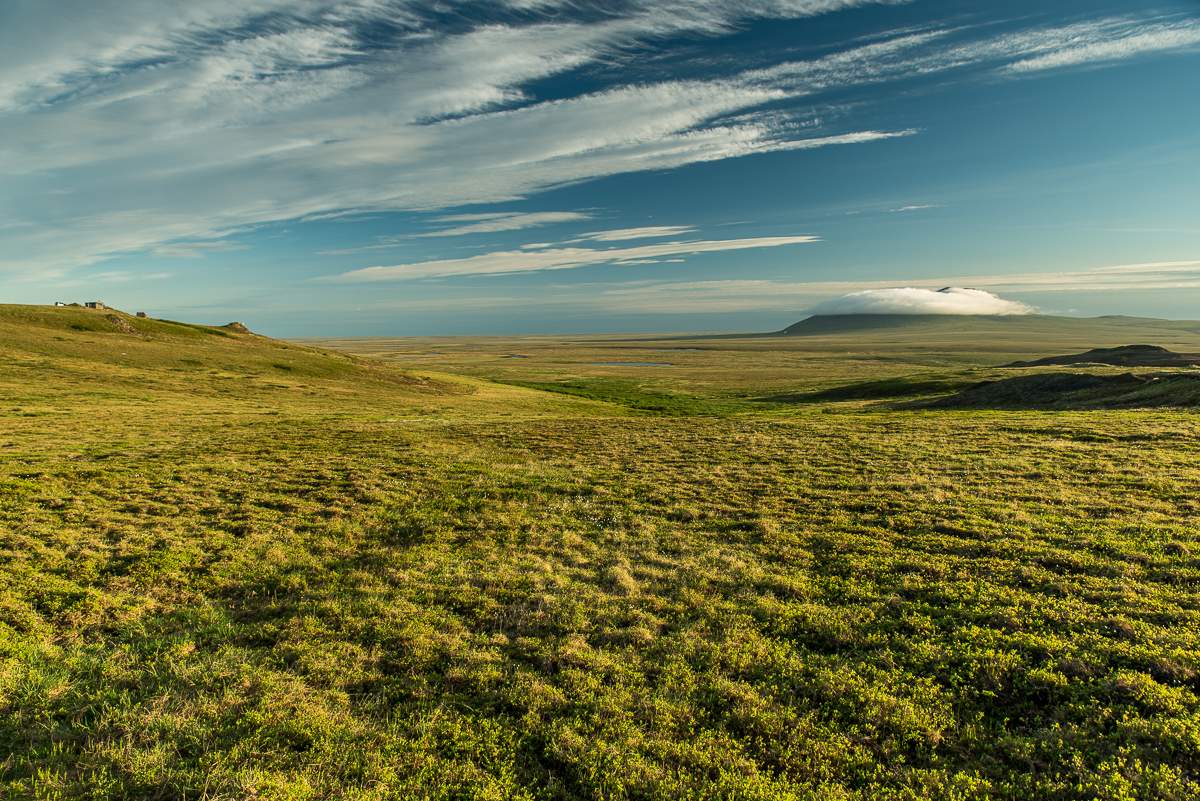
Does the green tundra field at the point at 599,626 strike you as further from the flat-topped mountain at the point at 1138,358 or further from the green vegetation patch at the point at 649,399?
the flat-topped mountain at the point at 1138,358

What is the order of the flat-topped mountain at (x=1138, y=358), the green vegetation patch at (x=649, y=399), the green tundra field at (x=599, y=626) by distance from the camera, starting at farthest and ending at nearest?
the flat-topped mountain at (x=1138, y=358), the green vegetation patch at (x=649, y=399), the green tundra field at (x=599, y=626)

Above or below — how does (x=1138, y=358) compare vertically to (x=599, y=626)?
above

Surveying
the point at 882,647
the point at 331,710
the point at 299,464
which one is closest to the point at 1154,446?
the point at 882,647

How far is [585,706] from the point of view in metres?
8.77

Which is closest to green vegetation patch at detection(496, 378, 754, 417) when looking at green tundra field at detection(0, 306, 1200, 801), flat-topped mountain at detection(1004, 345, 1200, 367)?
green tundra field at detection(0, 306, 1200, 801)

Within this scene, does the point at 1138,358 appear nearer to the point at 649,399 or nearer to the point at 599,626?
the point at 649,399

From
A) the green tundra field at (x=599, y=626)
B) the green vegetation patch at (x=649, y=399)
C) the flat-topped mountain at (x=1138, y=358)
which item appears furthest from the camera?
the flat-topped mountain at (x=1138, y=358)

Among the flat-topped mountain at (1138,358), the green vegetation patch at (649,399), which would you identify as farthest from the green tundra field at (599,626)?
the flat-topped mountain at (1138,358)

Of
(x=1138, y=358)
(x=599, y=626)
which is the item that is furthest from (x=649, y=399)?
(x=1138, y=358)

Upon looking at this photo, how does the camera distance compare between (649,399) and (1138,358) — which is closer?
(649,399)

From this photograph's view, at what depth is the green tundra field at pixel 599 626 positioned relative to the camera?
744 cm

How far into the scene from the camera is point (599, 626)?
1127cm

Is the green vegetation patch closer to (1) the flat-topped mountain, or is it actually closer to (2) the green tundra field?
(2) the green tundra field

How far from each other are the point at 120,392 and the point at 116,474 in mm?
35429
